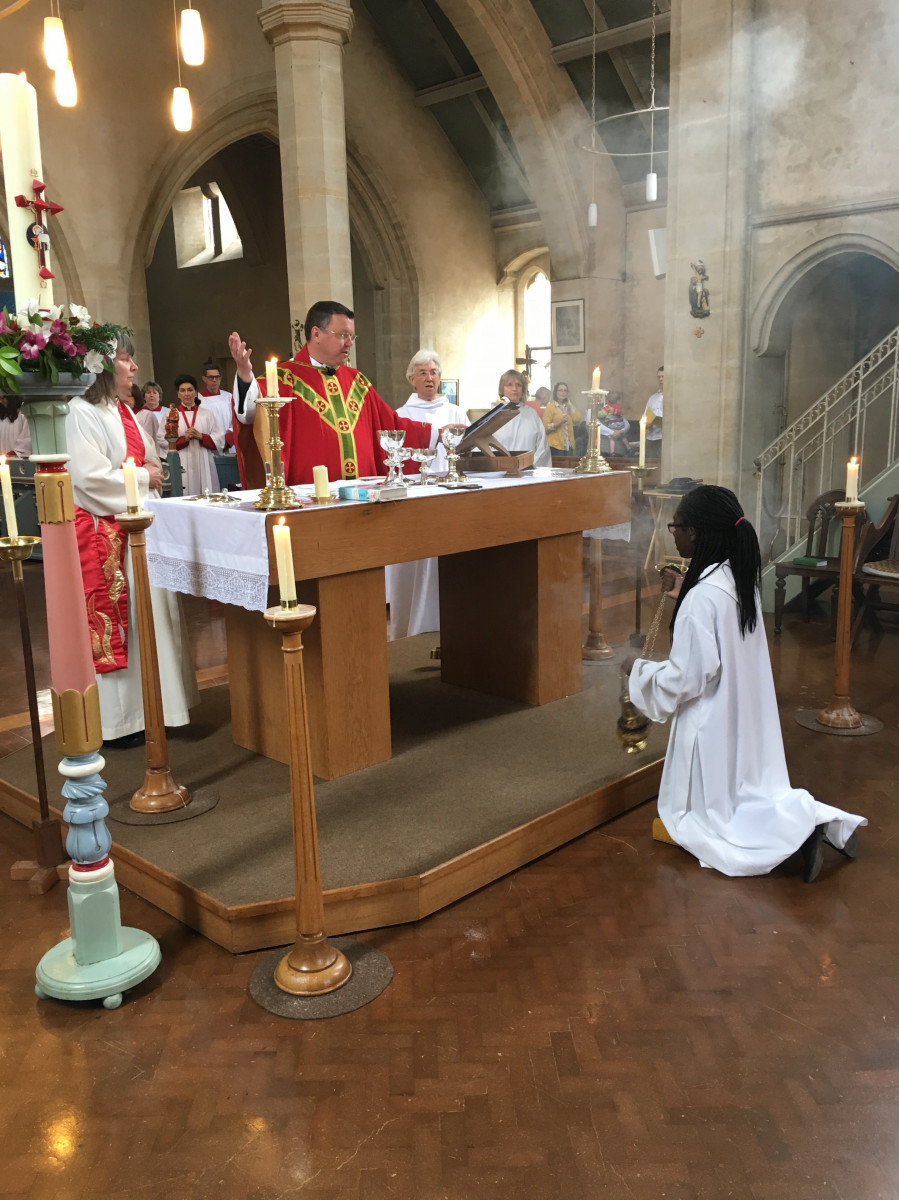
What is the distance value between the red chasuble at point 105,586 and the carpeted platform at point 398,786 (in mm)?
457

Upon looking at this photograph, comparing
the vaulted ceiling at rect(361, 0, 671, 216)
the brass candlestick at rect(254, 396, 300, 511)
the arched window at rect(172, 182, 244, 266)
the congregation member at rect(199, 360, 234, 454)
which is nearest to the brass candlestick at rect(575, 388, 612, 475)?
the brass candlestick at rect(254, 396, 300, 511)

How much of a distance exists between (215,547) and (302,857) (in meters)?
1.34

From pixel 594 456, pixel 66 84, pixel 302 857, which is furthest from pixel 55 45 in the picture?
pixel 302 857

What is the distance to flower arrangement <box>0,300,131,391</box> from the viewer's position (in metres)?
2.84

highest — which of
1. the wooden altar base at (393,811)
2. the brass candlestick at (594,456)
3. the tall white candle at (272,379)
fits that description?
the tall white candle at (272,379)

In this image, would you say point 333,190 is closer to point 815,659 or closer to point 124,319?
point 124,319

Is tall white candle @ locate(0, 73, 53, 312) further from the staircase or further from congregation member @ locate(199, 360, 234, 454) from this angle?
congregation member @ locate(199, 360, 234, 454)

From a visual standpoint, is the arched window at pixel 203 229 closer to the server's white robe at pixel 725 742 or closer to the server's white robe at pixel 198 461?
the server's white robe at pixel 198 461

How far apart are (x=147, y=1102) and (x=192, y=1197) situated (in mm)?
356

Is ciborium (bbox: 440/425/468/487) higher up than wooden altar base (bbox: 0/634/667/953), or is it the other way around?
ciborium (bbox: 440/425/468/487)

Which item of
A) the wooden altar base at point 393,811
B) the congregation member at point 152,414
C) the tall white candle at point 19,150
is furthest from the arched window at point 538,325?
the tall white candle at point 19,150

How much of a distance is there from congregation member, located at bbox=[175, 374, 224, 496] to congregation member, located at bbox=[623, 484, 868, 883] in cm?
873

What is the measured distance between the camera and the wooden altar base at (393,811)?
10.4 ft

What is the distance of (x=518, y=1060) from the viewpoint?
252 centimetres
